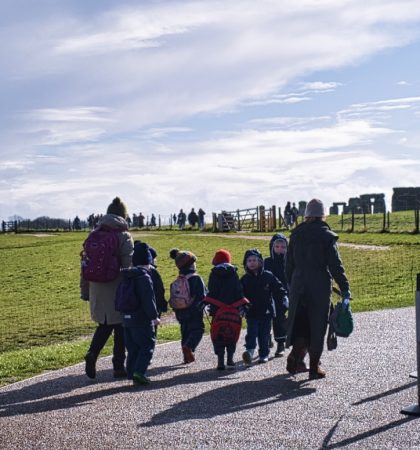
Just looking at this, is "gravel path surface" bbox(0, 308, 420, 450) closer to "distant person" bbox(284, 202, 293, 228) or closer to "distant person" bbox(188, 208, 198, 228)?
"distant person" bbox(284, 202, 293, 228)

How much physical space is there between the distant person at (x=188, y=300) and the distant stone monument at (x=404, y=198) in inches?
2136

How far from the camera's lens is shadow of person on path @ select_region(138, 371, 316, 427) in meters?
7.96

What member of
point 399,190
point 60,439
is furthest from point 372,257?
point 399,190

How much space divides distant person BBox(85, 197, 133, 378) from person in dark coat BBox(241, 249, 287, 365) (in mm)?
1562

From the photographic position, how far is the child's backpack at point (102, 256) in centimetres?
993

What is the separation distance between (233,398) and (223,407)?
17.1 inches

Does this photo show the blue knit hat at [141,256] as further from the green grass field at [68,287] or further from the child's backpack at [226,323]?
the green grass field at [68,287]

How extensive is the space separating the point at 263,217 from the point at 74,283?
27841mm

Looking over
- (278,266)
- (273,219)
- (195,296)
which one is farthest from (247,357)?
(273,219)

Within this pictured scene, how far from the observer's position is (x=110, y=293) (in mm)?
10148

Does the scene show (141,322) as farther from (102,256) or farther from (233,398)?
(233,398)

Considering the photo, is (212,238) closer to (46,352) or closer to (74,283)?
(74,283)

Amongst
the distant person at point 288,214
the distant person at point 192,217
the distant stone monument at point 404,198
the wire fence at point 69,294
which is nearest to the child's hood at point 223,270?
the wire fence at point 69,294

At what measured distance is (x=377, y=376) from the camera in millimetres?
9547
